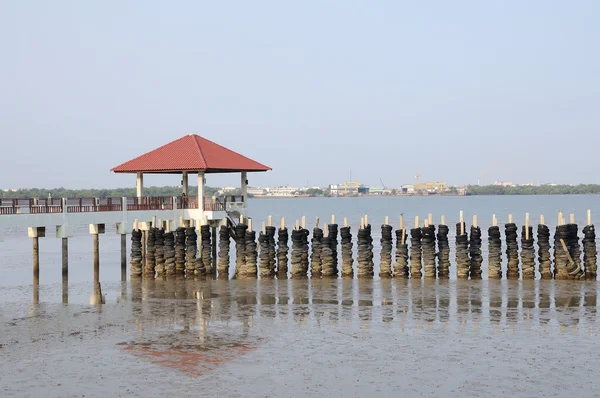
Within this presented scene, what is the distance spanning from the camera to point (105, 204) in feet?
123

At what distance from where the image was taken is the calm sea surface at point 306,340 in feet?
54.9

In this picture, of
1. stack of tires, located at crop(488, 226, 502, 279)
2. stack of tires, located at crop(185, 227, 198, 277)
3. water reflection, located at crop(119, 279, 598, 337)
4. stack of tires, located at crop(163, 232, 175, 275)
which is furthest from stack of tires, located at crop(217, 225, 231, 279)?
stack of tires, located at crop(488, 226, 502, 279)

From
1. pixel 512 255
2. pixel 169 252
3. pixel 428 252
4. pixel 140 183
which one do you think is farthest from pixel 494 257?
pixel 140 183

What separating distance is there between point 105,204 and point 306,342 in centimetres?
1964

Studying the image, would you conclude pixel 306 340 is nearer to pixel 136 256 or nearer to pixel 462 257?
pixel 462 257

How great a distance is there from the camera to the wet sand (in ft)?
54.8

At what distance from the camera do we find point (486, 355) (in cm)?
1902

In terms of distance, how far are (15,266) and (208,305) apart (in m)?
26.1

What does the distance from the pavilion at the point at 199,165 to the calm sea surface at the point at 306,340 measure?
9099mm

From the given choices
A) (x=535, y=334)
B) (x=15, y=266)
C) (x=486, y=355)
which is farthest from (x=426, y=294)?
(x=15, y=266)

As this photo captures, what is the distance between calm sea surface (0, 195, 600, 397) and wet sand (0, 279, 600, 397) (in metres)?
0.05

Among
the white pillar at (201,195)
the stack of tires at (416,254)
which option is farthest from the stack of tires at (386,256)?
the white pillar at (201,195)

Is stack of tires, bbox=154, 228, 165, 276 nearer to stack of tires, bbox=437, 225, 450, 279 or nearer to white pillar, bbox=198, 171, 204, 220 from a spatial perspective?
white pillar, bbox=198, 171, 204, 220

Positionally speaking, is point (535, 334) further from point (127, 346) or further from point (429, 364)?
point (127, 346)
